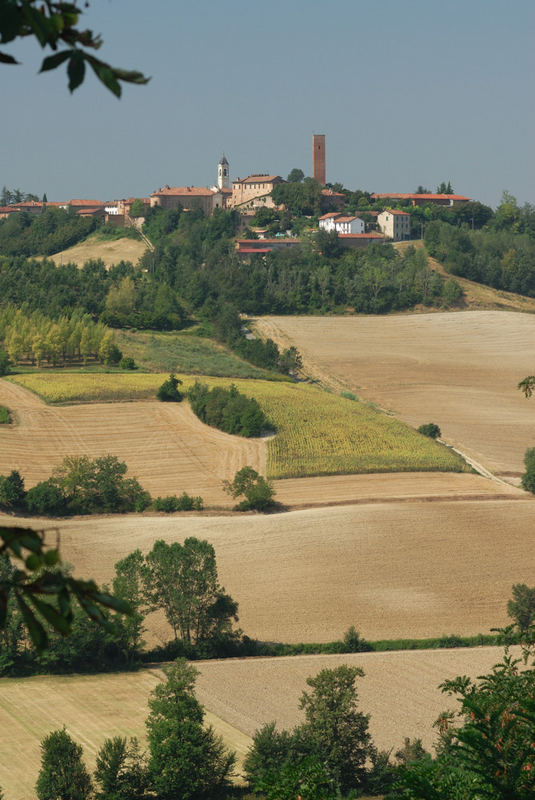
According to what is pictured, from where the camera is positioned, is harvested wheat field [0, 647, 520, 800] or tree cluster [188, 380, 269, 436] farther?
tree cluster [188, 380, 269, 436]

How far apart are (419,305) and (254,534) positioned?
64.1m

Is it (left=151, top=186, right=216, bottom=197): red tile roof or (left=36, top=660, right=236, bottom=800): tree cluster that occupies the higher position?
(left=151, top=186, right=216, bottom=197): red tile roof

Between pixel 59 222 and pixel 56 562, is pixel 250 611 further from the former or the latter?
pixel 59 222

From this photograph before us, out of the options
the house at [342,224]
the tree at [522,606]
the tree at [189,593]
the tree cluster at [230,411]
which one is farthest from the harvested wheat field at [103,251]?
the tree at [522,606]

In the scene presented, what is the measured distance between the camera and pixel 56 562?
287cm

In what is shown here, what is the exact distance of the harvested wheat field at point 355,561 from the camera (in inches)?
1499

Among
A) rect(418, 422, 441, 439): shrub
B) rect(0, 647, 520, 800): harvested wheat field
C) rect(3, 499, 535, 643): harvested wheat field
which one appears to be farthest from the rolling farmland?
rect(0, 647, 520, 800): harvested wheat field

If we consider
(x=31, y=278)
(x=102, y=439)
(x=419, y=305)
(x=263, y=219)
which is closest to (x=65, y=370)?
(x=102, y=439)

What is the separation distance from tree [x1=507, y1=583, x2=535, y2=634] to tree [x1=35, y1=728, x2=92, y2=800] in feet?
61.6

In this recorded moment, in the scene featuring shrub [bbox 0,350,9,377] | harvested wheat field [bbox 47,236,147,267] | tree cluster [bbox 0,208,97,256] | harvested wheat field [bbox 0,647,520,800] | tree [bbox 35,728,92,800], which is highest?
tree cluster [bbox 0,208,97,256]

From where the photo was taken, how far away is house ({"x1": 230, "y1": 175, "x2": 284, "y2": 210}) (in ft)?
458

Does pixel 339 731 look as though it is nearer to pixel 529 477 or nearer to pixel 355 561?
pixel 355 561

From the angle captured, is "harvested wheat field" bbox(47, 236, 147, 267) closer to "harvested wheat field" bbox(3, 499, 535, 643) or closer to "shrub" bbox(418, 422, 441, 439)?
"shrub" bbox(418, 422, 441, 439)

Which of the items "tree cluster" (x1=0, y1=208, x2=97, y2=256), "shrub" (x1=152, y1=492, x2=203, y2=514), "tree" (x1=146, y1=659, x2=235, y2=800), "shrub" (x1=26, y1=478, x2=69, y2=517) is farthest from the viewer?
"tree cluster" (x1=0, y1=208, x2=97, y2=256)
